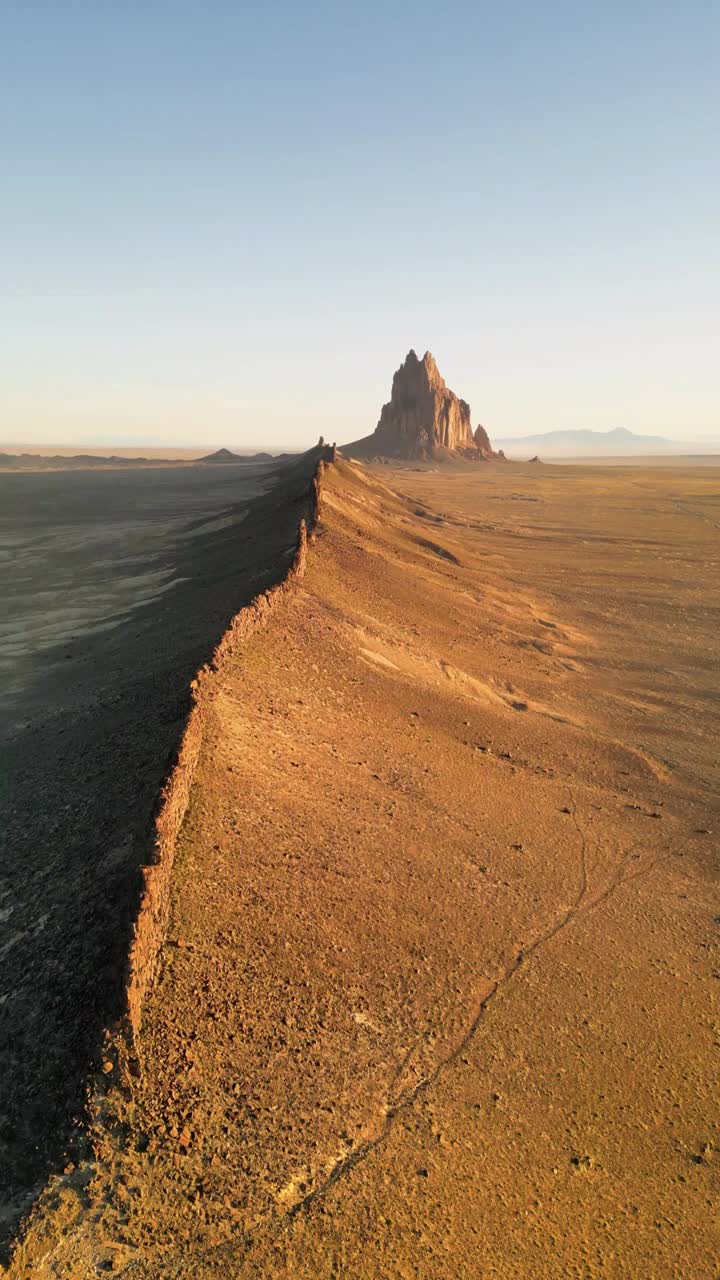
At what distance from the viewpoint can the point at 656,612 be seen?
28922 mm

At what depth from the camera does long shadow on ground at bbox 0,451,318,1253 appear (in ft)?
18.9

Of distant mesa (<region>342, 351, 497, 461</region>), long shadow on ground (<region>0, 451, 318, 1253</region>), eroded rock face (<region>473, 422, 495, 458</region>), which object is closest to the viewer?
long shadow on ground (<region>0, 451, 318, 1253</region>)

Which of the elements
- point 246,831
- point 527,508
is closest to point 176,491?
point 527,508

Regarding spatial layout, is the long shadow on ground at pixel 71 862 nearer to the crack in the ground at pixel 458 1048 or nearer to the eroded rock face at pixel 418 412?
the crack in the ground at pixel 458 1048

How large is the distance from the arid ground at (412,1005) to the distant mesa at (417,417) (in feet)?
422

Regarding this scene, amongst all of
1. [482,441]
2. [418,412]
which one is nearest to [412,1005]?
[418,412]

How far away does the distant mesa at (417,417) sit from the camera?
139500 millimetres

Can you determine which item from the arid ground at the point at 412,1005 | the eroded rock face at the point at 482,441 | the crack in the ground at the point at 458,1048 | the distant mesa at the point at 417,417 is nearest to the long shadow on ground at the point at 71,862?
the arid ground at the point at 412,1005

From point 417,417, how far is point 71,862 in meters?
142

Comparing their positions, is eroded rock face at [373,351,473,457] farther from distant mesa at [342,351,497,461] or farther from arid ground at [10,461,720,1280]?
arid ground at [10,461,720,1280]

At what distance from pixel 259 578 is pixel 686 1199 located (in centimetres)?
1501

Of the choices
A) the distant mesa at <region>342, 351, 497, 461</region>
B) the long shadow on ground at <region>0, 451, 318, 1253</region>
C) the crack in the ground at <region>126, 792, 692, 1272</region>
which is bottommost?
the crack in the ground at <region>126, 792, 692, 1272</region>

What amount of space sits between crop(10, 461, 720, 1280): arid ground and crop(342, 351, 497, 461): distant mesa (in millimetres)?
128748

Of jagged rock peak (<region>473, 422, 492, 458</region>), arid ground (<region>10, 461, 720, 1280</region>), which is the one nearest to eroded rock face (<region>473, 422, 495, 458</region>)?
jagged rock peak (<region>473, 422, 492, 458</region>)
